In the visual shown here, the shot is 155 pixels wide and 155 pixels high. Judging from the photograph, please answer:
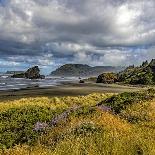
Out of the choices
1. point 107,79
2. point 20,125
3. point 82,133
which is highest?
point 107,79

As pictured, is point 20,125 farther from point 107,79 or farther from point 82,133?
point 107,79

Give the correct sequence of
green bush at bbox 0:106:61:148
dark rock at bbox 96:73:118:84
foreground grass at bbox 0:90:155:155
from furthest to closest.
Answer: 1. dark rock at bbox 96:73:118:84
2. green bush at bbox 0:106:61:148
3. foreground grass at bbox 0:90:155:155

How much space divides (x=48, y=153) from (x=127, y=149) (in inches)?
89.3

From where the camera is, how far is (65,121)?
1563 cm

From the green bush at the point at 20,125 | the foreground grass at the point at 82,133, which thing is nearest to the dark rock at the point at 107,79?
the foreground grass at the point at 82,133

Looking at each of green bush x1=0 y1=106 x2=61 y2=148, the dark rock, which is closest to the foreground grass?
green bush x1=0 y1=106 x2=61 y2=148

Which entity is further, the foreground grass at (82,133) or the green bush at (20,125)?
the green bush at (20,125)

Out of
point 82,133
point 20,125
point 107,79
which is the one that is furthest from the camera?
point 107,79

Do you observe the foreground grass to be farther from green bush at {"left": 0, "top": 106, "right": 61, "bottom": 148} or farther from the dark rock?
the dark rock

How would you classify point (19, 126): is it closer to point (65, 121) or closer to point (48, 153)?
point (65, 121)

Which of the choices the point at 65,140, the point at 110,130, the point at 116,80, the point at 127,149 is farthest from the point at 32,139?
the point at 116,80

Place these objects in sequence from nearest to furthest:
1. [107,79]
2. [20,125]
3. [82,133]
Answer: [82,133]
[20,125]
[107,79]

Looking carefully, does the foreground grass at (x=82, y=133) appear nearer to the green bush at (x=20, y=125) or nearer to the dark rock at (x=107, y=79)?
the green bush at (x=20, y=125)

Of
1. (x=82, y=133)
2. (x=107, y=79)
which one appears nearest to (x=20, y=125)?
(x=82, y=133)
